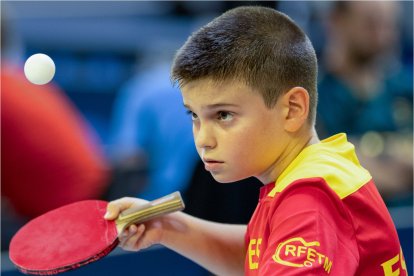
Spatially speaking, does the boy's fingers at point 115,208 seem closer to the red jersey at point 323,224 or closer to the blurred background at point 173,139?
the red jersey at point 323,224

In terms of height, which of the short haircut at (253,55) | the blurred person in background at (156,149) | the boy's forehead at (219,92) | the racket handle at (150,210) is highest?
the short haircut at (253,55)

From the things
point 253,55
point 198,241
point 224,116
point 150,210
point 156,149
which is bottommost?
point 156,149

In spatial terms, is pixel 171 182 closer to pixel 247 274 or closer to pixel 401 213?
pixel 401 213

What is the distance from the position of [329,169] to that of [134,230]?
1.52 feet

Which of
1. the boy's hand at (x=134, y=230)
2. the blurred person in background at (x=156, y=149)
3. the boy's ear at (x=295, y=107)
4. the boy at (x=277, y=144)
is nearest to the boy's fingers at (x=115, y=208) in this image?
the boy's hand at (x=134, y=230)

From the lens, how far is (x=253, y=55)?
1487mm

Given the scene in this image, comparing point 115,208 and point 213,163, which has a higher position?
point 213,163

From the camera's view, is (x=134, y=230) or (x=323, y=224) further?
(x=134, y=230)

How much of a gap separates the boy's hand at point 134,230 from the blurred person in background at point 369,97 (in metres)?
1.48

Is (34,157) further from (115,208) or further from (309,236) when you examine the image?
(309,236)

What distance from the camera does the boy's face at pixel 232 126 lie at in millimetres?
1459

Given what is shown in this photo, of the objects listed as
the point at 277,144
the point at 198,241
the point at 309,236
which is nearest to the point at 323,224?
the point at 309,236

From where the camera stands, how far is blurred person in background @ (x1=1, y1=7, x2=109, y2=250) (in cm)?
277

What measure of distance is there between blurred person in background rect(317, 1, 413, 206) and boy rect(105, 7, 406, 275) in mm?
1546
